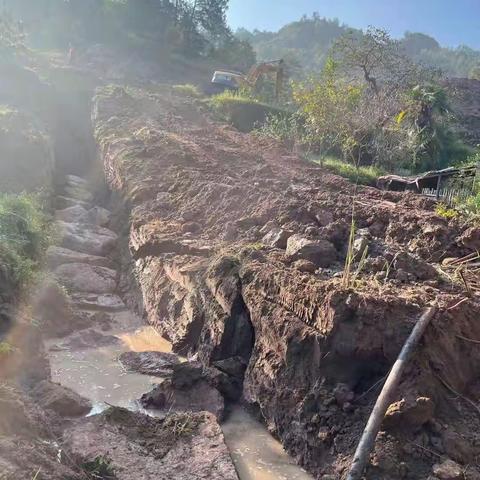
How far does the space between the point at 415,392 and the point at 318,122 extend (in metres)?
15.6

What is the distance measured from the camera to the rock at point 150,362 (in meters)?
9.12

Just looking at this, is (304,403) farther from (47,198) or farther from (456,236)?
(47,198)

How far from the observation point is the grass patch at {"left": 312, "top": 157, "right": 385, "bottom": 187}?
63.3 feet

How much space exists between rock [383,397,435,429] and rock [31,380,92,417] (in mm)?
3658

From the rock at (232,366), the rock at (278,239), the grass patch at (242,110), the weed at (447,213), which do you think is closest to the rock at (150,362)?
the rock at (232,366)

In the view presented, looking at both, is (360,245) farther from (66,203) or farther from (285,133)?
(285,133)

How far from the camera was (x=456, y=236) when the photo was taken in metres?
8.89

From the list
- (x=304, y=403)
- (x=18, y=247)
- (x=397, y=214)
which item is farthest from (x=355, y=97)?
(x=304, y=403)

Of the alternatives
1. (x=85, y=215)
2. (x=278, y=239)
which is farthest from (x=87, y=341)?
(x=85, y=215)

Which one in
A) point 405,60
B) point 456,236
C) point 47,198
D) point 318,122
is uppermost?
point 405,60

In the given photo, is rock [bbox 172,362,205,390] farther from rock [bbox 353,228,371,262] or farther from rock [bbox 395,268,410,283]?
rock [bbox 395,268,410,283]

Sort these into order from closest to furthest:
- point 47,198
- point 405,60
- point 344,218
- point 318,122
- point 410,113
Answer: point 344,218, point 47,198, point 318,122, point 410,113, point 405,60

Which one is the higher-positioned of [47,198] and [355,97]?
[355,97]

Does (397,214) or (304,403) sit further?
(397,214)
